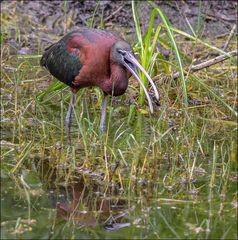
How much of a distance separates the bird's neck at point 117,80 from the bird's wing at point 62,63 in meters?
0.27

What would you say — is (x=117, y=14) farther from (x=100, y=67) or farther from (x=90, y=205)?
(x=90, y=205)

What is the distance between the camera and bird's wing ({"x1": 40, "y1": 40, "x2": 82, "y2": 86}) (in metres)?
6.81

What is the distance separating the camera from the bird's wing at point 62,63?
6812 mm

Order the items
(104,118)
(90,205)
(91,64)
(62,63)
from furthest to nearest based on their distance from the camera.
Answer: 1. (62,63)
2. (104,118)
3. (91,64)
4. (90,205)

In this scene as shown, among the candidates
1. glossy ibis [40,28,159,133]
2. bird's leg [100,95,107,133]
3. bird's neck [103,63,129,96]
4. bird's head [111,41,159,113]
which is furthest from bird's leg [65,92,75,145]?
bird's head [111,41,159,113]

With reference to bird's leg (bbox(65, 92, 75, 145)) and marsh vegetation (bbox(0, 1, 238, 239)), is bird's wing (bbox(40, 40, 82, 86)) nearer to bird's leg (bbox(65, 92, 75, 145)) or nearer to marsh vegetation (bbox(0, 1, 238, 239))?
bird's leg (bbox(65, 92, 75, 145))

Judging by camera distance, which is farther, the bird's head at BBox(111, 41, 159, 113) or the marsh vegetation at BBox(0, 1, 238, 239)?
the bird's head at BBox(111, 41, 159, 113)

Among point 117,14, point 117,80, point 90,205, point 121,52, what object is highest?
point 121,52

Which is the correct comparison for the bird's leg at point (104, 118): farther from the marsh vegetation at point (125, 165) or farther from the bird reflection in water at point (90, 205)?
the bird reflection in water at point (90, 205)

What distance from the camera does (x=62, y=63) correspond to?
6.93 metres

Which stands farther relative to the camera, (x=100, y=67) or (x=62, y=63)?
(x=62, y=63)

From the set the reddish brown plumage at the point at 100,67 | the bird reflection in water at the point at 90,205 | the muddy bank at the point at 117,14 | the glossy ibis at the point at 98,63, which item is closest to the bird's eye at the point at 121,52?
the glossy ibis at the point at 98,63

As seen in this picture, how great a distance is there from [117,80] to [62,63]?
545mm

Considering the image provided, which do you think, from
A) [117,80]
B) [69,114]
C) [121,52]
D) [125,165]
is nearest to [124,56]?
[121,52]
